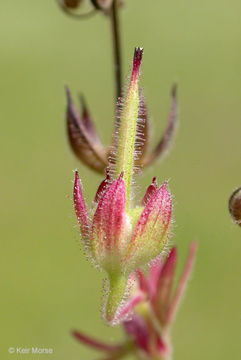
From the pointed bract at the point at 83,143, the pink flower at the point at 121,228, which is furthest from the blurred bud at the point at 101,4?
the pink flower at the point at 121,228

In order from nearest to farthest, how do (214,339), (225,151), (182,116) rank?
1. (214,339)
2. (225,151)
3. (182,116)

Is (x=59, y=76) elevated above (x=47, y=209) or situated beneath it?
elevated above

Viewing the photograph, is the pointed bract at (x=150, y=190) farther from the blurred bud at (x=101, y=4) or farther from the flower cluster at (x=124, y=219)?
the blurred bud at (x=101, y=4)

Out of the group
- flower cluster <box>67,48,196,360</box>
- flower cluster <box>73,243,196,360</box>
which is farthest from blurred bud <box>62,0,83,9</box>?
flower cluster <box>73,243,196,360</box>

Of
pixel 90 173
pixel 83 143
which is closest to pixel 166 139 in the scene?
pixel 83 143

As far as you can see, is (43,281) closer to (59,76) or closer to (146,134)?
(59,76)

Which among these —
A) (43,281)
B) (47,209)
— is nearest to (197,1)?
(47,209)
